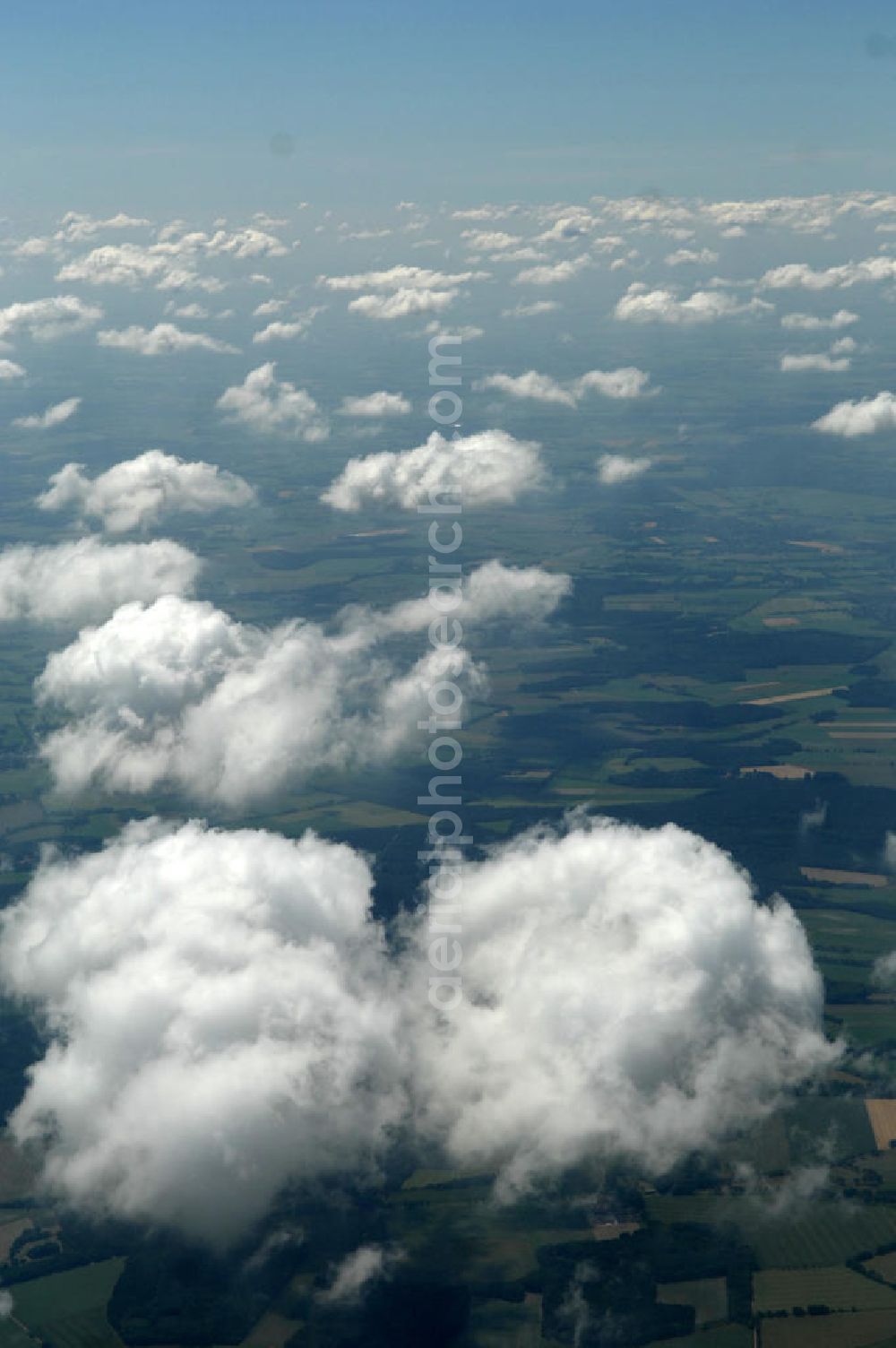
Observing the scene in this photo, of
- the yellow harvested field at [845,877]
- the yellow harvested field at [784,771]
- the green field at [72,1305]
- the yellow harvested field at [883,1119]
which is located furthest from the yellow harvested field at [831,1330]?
the yellow harvested field at [784,771]

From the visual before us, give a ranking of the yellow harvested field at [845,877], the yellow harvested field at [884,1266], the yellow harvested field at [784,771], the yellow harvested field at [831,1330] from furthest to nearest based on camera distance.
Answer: the yellow harvested field at [784,771] → the yellow harvested field at [845,877] → the yellow harvested field at [884,1266] → the yellow harvested field at [831,1330]

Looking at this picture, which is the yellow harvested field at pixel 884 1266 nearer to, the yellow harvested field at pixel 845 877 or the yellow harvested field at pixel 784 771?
the yellow harvested field at pixel 845 877

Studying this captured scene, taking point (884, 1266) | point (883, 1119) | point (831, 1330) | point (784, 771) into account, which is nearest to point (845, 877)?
point (784, 771)

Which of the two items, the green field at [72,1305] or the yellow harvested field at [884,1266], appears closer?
the green field at [72,1305]

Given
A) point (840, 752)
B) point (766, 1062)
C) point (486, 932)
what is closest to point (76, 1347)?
point (486, 932)

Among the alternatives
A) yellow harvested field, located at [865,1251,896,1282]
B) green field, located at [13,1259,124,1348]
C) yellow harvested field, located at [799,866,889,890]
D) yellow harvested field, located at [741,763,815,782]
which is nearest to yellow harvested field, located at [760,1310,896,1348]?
yellow harvested field, located at [865,1251,896,1282]

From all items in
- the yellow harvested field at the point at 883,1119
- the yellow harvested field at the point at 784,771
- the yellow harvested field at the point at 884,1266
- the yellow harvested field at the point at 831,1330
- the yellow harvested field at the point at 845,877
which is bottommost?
the yellow harvested field at the point at 831,1330

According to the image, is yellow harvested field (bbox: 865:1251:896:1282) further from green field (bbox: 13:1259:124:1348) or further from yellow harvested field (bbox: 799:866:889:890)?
yellow harvested field (bbox: 799:866:889:890)

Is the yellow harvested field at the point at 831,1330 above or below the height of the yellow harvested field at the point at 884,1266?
below
